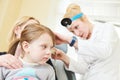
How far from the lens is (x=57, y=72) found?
3.69 feet

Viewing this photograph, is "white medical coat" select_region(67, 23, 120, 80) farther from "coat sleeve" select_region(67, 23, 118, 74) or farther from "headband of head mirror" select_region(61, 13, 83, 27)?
"headband of head mirror" select_region(61, 13, 83, 27)

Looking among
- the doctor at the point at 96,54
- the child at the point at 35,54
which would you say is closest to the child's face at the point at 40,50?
the child at the point at 35,54

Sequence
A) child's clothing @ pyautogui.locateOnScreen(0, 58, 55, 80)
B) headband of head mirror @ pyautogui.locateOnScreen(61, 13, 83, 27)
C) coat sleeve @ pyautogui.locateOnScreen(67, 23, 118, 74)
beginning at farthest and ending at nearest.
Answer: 1. headband of head mirror @ pyautogui.locateOnScreen(61, 13, 83, 27)
2. coat sleeve @ pyautogui.locateOnScreen(67, 23, 118, 74)
3. child's clothing @ pyautogui.locateOnScreen(0, 58, 55, 80)

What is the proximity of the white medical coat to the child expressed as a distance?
0.79ft

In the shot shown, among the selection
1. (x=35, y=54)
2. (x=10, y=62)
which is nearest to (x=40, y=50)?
(x=35, y=54)

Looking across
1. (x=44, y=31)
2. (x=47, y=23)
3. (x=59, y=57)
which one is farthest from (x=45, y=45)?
(x=47, y=23)

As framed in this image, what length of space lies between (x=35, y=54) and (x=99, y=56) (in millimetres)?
385

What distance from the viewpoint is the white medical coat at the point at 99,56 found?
115cm

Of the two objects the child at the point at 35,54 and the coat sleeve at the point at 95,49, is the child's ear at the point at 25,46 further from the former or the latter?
the coat sleeve at the point at 95,49

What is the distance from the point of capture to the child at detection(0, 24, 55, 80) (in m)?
0.91

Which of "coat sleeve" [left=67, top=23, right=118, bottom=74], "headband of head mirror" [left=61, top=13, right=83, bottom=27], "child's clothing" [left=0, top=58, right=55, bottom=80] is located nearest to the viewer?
"child's clothing" [left=0, top=58, right=55, bottom=80]

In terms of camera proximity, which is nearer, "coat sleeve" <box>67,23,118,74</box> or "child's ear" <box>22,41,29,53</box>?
"child's ear" <box>22,41,29,53</box>

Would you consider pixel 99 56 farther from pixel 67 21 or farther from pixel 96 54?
pixel 67 21

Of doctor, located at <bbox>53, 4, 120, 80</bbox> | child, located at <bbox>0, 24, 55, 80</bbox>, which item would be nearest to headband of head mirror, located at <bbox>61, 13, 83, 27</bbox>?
doctor, located at <bbox>53, 4, 120, 80</bbox>
